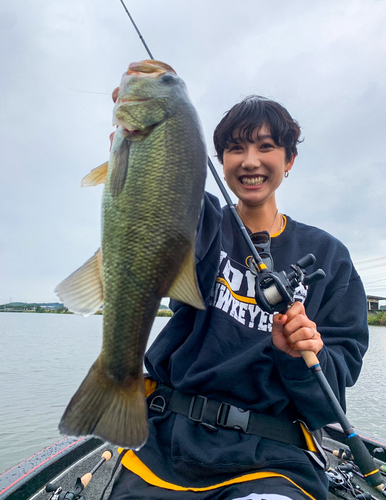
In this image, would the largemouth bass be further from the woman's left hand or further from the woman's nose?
the woman's nose

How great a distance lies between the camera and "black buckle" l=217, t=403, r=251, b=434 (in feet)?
6.86

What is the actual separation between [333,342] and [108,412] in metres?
1.71

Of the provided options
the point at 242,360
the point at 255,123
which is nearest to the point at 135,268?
the point at 242,360

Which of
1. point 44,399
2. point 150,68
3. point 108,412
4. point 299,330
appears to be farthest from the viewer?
point 44,399

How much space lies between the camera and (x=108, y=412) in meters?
1.44

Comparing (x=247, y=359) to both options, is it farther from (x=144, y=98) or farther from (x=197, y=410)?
(x=144, y=98)

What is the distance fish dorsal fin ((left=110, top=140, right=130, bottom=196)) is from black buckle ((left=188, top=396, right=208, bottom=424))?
141 centimetres

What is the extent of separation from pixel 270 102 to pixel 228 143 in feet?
1.59

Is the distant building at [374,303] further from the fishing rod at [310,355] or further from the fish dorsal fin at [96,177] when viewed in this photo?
the fish dorsal fin at [96,177]

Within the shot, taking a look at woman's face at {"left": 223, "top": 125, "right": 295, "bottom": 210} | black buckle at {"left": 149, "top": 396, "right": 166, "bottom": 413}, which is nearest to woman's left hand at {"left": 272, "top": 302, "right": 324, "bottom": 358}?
black buckle at {"left": 149, "top": 396, "right": 166, "bottom": 413}

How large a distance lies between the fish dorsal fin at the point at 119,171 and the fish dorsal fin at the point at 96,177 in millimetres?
168

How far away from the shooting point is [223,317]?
7.83ft

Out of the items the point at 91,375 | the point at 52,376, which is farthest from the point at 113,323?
the point at 52,376

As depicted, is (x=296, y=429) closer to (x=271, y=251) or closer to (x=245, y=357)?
(x=245, y=357)
